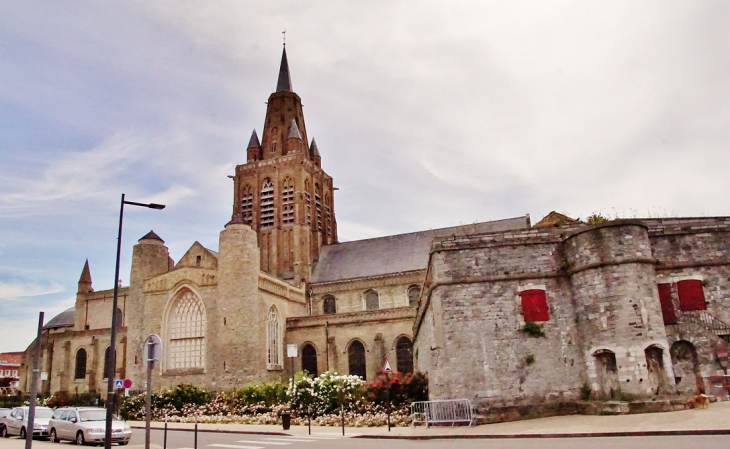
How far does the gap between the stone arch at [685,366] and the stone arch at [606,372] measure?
6.91 feet

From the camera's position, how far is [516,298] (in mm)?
18984

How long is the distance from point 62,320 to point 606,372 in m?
52.0

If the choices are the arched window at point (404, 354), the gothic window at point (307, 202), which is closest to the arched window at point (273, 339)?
the arched window at point (404, 354)

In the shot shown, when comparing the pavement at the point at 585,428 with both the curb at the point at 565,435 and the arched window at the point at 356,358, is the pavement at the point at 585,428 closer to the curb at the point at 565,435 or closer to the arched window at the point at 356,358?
the curb at the point at 565,435

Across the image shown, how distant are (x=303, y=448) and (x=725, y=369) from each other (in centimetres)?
1319

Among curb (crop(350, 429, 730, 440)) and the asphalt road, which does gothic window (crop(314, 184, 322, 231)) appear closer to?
the asphalt road

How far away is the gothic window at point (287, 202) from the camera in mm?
46375

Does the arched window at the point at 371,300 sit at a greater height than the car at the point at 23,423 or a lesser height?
greater

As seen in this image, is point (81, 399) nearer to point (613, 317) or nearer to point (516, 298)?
point (516, 298)

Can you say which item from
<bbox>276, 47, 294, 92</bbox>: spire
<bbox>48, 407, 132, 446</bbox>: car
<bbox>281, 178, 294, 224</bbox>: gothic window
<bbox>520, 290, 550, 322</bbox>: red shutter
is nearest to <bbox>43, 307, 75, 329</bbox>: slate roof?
<bbox>281, 178, 294, 224</bbox>: gothic window

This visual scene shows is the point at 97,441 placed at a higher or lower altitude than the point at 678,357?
lower

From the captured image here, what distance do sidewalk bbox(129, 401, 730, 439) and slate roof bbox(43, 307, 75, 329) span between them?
4297cm

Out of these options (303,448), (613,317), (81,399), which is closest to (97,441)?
(303,448)

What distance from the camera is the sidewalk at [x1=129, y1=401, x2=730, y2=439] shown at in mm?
12802
